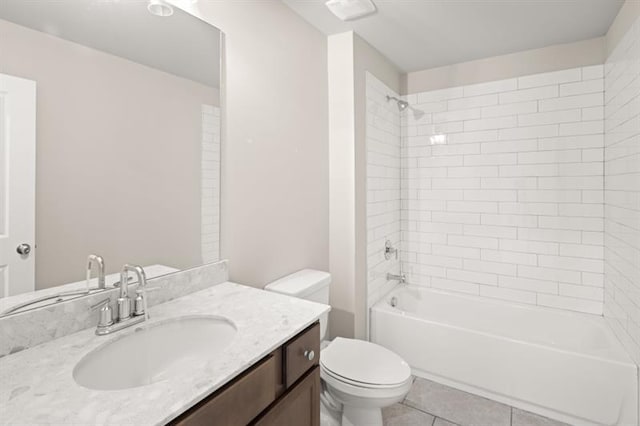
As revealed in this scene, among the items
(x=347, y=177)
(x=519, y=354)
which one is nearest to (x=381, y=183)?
(x=347, y=177)

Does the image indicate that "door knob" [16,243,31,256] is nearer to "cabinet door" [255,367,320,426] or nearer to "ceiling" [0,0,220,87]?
"ceiling" [0,0,220,87]

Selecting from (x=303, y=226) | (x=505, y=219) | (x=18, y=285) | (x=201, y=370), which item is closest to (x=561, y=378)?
(x=505, y=219)

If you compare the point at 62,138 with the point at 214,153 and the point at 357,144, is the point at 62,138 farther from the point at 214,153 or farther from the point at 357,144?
the point at 357,144

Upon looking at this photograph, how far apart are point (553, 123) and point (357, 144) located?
5.18 ft

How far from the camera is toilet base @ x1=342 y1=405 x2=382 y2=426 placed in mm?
1759

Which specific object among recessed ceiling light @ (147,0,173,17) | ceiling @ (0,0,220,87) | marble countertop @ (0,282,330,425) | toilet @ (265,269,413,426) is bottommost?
toilet @ (265,269,413,426)

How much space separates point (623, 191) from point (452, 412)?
1.72 metres

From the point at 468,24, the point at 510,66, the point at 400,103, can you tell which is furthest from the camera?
the point at 400,103

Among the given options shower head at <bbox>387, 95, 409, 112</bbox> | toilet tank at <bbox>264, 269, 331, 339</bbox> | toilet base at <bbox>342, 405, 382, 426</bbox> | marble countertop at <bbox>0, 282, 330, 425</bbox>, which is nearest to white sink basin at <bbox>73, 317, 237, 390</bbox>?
marble countertop at <bbox>0, 282, 330, 425</bbox>

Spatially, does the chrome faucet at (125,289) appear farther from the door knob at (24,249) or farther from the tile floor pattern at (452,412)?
the tile floor pattern at (452,412)

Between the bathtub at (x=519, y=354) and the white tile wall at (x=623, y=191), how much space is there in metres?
A: 0.20

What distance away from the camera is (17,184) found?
98cm

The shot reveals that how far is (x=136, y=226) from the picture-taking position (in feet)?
4.26

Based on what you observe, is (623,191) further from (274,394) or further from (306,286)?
(274,394)
